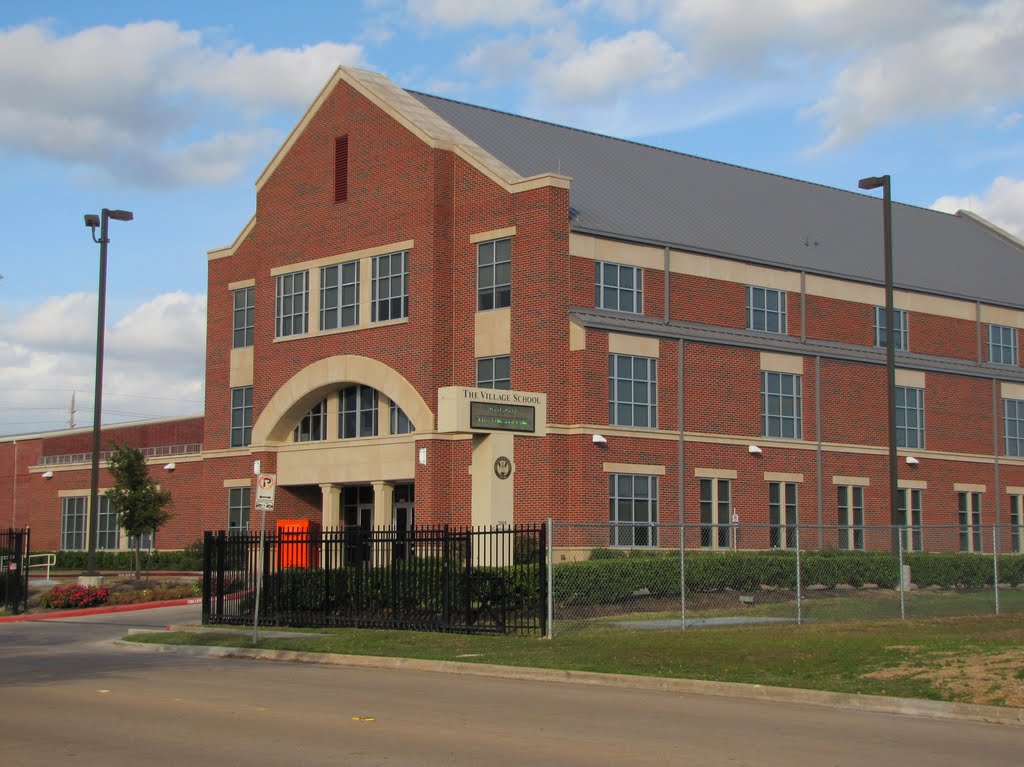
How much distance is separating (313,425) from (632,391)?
12282mm

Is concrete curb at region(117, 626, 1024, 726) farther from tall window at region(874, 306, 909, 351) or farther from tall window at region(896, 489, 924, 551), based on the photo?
tall window at region(874, 306, 909, 351)

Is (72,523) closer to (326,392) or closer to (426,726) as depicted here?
(326,392)

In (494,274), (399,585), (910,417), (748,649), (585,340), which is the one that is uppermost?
(494,274)

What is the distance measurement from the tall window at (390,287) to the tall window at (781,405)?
12196 millimetres

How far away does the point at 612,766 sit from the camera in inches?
431

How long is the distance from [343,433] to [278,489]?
3.92 metres

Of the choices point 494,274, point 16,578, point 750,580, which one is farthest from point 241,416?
point 750,580

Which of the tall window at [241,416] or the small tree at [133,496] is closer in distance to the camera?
the small tree at [133,496]

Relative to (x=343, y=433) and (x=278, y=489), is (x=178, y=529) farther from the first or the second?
(x=343, y=433)

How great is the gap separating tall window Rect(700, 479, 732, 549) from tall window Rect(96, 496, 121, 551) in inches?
1195

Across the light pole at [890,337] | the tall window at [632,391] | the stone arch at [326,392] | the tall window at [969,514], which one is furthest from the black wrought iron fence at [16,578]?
the tall window at [969,514]

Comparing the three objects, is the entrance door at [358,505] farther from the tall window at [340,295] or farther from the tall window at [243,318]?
the tall window at [243,318]

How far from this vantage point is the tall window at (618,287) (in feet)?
133

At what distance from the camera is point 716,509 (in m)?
41.3
